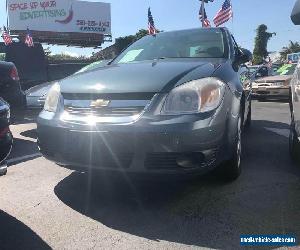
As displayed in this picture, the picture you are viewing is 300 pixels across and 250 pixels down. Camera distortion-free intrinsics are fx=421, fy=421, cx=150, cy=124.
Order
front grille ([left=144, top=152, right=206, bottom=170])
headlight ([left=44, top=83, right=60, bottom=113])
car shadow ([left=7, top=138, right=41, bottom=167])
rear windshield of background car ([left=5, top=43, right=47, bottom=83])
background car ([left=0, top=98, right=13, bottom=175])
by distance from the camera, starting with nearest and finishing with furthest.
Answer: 1. background car ([left=0, top=98, right=13, bottom=175])
2. front grille ([left=144, top=152, right=206, bottom=170])
3. headlight ([left=44, top=83, right=60, bottom=113])
4. car shadow ([left=7, top=138, right=41, bottom=167])
5. rear windshield of background car ([left=5, top=43, right=47, bottom=83])

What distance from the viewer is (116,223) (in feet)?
9.98

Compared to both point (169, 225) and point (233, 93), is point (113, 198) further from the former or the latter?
point (233, 93)

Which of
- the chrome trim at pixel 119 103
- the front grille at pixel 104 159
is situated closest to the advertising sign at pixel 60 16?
the chrome trim at pixel 119 103

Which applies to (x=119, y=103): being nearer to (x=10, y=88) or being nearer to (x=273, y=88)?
(x=10, y=88)

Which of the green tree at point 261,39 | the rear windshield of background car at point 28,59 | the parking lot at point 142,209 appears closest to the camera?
the parking lot at point 142,209

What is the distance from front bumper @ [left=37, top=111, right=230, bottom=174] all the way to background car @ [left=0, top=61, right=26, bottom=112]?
9.80 ft

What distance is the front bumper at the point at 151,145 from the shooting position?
3057mm

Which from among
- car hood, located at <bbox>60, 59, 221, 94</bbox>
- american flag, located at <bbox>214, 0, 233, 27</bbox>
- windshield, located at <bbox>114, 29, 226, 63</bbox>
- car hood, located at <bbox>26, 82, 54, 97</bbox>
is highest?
american flag, located at <bbox>214, 0, 233, 27</bbox>

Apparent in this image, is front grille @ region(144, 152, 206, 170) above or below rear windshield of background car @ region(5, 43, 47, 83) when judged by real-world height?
below

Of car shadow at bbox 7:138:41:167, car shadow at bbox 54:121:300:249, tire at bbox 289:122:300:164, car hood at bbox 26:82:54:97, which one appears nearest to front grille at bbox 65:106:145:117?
car shadow at bbox 54:121:300:249

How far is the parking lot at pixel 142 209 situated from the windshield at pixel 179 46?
51.5 inches

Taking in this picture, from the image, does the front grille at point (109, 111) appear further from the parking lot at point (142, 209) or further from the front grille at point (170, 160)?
the parking lot at point (142, 209)

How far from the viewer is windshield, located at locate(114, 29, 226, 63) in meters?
4.46

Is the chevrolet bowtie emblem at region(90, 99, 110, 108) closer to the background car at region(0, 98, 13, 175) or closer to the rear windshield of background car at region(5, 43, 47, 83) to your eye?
the background car at region(0, 98, 13, 175)
